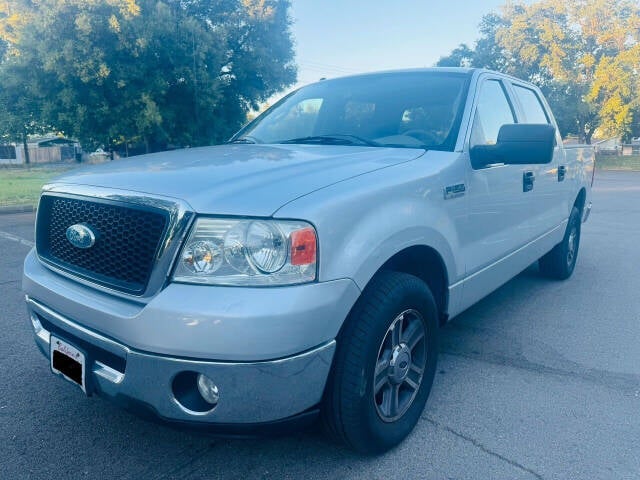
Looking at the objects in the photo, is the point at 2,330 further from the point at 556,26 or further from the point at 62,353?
the point at 556,26

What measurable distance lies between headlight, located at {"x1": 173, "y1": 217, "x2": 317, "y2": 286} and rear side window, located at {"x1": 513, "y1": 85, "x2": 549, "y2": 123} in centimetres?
292

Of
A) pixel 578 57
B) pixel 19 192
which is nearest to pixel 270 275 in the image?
pixel 19 192

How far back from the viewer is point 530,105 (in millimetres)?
4348

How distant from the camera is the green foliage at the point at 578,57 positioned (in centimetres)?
3428

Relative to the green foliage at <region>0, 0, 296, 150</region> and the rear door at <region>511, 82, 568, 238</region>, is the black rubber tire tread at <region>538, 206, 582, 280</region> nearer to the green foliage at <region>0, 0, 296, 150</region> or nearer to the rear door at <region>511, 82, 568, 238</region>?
the rear door at <region>511, 82, 568, 238</region>

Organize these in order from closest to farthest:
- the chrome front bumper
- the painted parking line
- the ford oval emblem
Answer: the chrome front bumper, the ford oval emblem, the painted parking line

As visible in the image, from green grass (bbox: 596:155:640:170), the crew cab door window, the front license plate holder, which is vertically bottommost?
green grass (bbox: 596:155:640:170)

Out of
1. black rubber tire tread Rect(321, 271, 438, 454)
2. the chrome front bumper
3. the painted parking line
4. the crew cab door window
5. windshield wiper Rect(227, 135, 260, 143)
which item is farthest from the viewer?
the painted parking line

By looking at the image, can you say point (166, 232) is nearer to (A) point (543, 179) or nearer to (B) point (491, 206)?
(B) point (491, 206)

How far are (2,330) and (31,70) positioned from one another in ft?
50.9

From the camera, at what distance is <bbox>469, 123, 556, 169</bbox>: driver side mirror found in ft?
8.95

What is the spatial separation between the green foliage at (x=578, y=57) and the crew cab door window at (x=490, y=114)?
3537cm

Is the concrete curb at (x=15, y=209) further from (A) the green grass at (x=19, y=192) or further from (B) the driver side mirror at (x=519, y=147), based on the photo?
(B) the driver side mirror at (x=519, y=147)

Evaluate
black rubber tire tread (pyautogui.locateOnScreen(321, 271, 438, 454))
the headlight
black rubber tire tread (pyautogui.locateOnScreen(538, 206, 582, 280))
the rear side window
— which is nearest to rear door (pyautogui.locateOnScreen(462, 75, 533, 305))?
the rear side window
